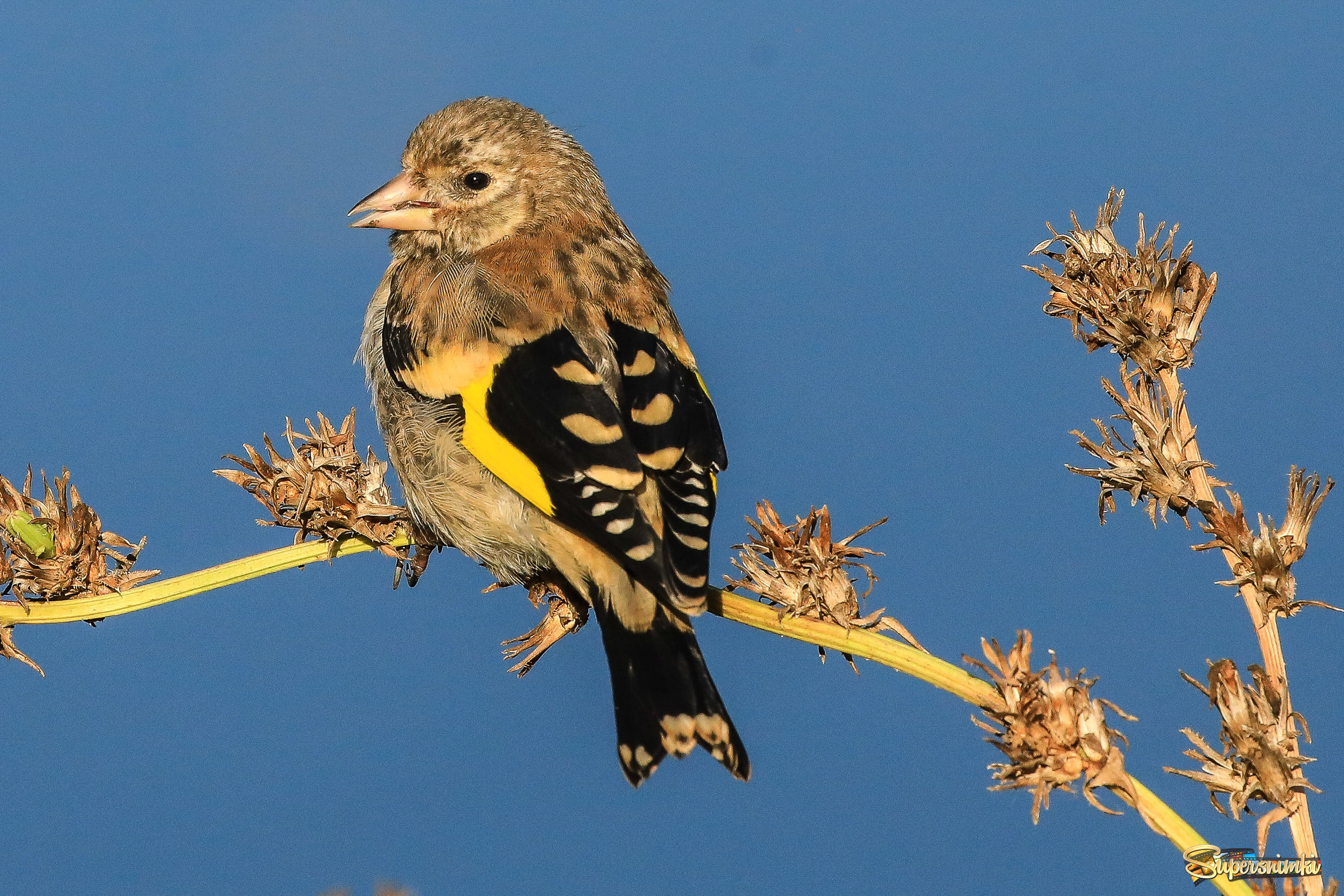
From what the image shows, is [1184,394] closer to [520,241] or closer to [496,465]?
[496,465]

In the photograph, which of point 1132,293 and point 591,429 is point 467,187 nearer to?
point 591,429

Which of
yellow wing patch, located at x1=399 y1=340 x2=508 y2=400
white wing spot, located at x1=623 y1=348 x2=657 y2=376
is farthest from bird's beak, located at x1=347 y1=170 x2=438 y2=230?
white wing spot, located at x1=623 y1=348 x2=657 y2=376

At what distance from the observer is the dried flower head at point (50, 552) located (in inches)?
73.9

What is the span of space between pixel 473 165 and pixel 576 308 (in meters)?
0.63

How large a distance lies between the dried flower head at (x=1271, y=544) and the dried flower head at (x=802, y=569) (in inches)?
17.9

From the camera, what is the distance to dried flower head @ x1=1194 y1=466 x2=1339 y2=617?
143 centimetres

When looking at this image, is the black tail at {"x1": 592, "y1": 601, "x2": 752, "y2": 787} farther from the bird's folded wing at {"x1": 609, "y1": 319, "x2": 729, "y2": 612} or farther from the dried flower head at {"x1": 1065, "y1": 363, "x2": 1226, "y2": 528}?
the dried flower head at {"x1": 1065, "y1": 363, "x2": 1226, "y2": 528}

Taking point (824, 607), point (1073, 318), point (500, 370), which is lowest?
point (824, 607)

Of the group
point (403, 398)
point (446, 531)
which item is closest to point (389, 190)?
point (403, 398)

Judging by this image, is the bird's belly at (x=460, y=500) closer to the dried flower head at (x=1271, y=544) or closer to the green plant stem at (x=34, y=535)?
the green plant stem at (x=34, y=535)

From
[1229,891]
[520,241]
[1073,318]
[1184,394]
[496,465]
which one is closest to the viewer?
[1229,891]

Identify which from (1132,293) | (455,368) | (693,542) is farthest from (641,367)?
(1132,293)

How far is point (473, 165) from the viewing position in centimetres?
300
